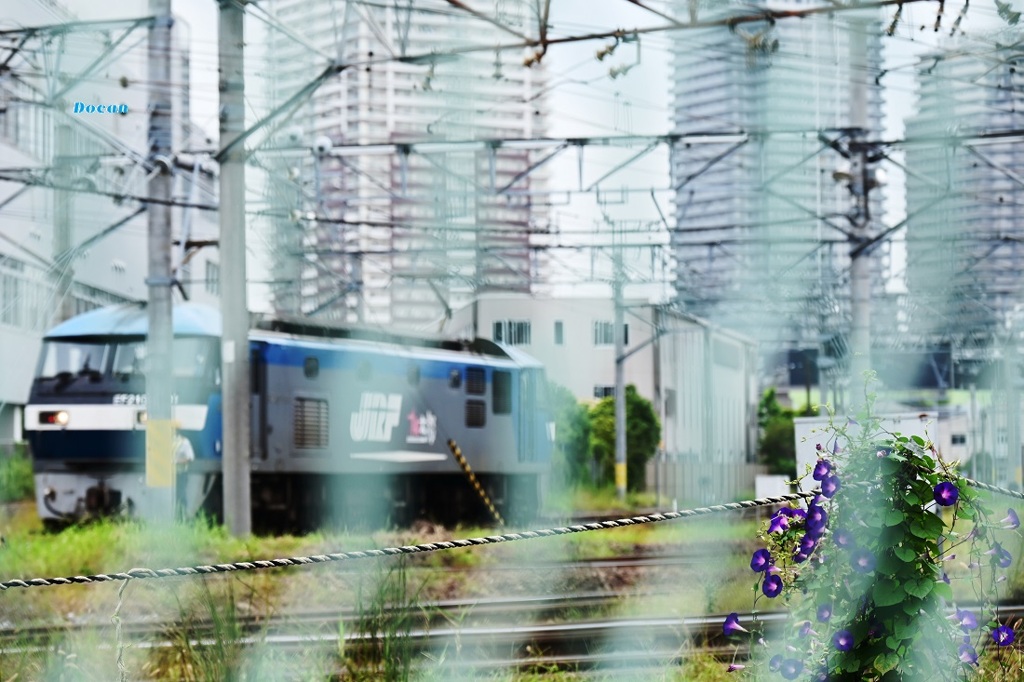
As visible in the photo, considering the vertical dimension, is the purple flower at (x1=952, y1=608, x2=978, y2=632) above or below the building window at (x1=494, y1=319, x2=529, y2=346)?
below

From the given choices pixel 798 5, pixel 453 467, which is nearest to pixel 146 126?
pixel 453 467

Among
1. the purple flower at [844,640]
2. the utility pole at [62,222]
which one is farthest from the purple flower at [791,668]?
the utility pole at [62,222]

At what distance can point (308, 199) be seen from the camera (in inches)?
445

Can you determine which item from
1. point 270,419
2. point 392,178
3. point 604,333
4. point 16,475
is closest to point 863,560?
point 270,419

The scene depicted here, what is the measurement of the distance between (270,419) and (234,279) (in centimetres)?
133

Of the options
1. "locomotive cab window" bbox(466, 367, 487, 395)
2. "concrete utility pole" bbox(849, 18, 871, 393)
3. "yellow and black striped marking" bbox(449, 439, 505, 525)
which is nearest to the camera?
"concrete utility pole" bbox(849, 18, 871, 393)

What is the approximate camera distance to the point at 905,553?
3.26 m

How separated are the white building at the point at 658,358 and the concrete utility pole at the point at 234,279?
1969mm

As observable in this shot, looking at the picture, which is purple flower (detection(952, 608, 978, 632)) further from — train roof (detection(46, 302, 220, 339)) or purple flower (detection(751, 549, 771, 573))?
train roof (detection(46, 302, 220, 339))

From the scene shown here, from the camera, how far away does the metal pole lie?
1198 centimetres

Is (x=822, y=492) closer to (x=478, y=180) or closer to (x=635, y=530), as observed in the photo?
(x=478, y=180)

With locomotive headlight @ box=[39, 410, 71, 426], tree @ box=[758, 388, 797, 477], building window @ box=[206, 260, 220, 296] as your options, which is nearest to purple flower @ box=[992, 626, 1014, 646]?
locomotive headlight @ box=[39, 410, 71, 426]

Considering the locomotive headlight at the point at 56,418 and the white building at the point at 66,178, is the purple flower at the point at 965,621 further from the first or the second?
the locomotive headlight at the point at 56,418

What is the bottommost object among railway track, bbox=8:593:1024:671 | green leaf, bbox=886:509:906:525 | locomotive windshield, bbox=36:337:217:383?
railway track, bbox=8:593:1024:671
